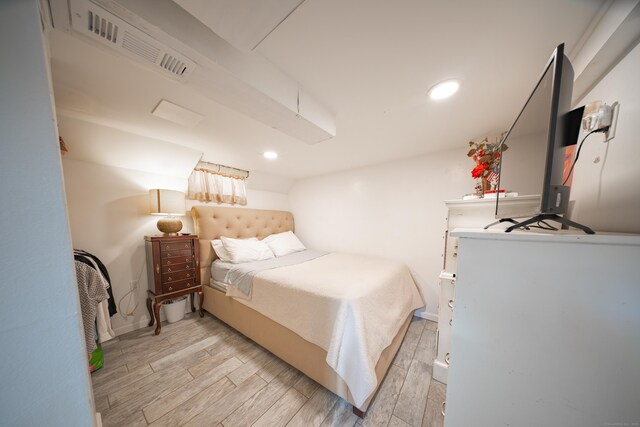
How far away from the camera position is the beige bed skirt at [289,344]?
1.26 meters

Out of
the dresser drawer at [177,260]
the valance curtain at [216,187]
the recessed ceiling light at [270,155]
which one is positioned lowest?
the dresser drawer at [177,260]

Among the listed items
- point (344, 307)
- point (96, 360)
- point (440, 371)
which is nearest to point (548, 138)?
point (344, 307)

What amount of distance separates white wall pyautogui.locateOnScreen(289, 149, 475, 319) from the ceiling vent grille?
224cm

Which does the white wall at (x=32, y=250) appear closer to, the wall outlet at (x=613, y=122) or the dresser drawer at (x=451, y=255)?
the dresser drawer at (x=451, y=255)

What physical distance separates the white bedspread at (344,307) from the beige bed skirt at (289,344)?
10 cm

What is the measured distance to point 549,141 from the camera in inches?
25.0

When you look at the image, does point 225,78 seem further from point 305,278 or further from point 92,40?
point 305,278

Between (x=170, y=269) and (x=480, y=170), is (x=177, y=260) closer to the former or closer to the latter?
(x=170, y=269)

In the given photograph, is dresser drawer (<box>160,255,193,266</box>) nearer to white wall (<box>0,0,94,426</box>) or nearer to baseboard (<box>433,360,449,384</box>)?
white wall (<box>0,0,94,426</box>)

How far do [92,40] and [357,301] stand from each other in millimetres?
1850

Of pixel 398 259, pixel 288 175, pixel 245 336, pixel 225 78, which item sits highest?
pixel 225 78

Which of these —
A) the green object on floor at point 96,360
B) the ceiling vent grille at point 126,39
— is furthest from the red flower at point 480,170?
the green object on floor at point 96,360

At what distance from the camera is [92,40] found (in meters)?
0.77

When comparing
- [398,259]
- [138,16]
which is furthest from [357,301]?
[138,16]
